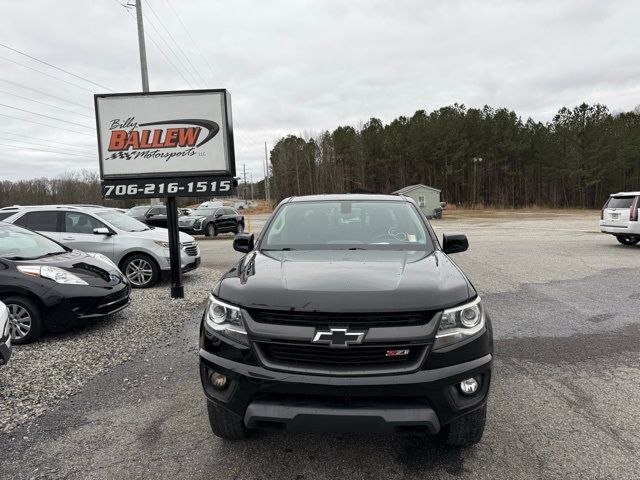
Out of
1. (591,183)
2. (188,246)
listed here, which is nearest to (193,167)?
(188,246)

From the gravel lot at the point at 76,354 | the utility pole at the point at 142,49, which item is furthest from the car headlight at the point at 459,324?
the utility pole at the point at 142,49

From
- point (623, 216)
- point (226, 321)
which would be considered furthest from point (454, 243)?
point (623, 216)

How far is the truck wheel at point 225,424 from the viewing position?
9.27 feet

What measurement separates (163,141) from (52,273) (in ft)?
11.0

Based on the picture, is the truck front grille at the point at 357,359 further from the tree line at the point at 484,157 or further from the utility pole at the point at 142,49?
the tree line at the point at 484,157

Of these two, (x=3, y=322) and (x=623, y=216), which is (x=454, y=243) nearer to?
(x=3, y=322)

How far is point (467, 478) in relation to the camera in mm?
2641

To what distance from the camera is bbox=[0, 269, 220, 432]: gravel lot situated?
3.81 meters

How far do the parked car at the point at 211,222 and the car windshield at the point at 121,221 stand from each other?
41.1 feet

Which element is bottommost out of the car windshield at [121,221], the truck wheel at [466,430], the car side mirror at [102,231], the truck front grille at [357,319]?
the truck wheel at [466,430]

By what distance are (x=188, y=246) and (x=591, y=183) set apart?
202 feet

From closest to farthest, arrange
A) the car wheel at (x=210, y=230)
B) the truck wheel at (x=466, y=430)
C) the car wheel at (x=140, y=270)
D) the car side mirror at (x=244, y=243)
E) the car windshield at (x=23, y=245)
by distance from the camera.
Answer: the truck wheel at (x=466, y=430) → the car side mirror at (x=244, y=243) → the car windshield at (x=23, y=245) → the car wheel at (x=140, y=270) → the car wheel at (x=210, y=230)

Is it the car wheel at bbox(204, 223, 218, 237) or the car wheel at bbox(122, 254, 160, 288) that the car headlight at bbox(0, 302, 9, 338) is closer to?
the car wheel at bbox(122, 254, 160, 288)

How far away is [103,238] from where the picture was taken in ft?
28.9
